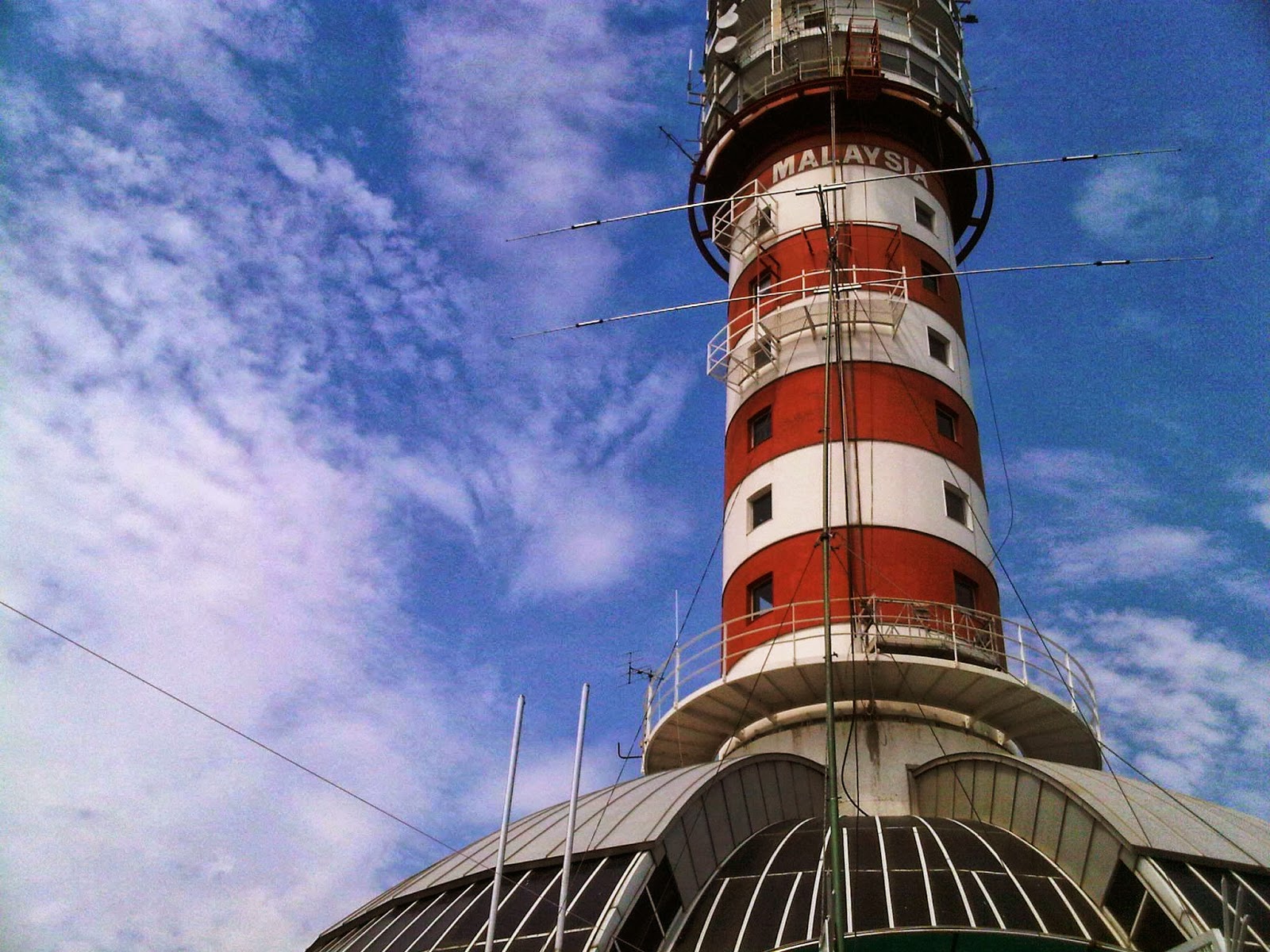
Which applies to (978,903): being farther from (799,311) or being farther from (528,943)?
(799,311)

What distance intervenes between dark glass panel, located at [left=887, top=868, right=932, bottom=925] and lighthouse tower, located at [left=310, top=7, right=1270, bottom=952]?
0.05 metres

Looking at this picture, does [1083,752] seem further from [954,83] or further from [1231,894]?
[954,83]

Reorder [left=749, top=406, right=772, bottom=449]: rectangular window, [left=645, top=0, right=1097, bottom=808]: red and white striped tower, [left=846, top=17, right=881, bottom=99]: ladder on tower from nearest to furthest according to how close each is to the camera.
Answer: [left=645, top=0, right=1097, bottom=808]: red and white striped tower, [left=749, top=406, right=772, bottom=449]: rectangular window, [left=846, top=17, right=881, bottom=99]: ladder on tower

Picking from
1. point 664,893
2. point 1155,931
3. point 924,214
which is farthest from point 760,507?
point 1155,931

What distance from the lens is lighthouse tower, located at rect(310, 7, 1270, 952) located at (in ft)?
64.0

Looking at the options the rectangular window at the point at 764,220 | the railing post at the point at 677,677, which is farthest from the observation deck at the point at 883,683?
the rectangular window at the point at 764,220

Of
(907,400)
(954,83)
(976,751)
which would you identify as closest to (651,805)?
(976,751)

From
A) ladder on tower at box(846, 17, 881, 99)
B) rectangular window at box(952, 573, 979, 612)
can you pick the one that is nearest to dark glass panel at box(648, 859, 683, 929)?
rectangular window at box(952, 573, 979, 612)

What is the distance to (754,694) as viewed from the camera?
28.2 meters

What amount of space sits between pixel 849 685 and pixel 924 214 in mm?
15847

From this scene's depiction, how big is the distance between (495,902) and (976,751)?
1090 cm

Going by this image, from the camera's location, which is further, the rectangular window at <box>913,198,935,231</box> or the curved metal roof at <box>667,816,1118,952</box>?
the rectangular window at <box>913,198,935,231</box>

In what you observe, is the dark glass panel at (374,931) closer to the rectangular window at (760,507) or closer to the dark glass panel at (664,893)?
the dark glass panel at (664,893)

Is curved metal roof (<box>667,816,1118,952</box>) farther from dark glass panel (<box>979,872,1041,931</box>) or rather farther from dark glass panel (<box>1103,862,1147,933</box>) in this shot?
dark glass panel (<box>1103,862,1147,933</box>)
